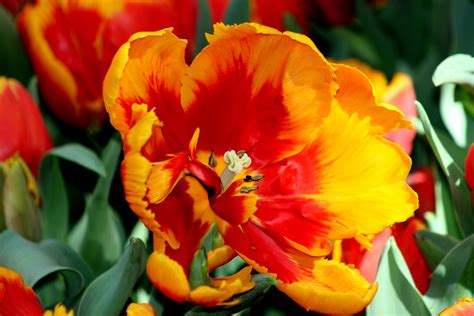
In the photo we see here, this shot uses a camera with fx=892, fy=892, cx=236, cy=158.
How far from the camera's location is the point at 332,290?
518 mm

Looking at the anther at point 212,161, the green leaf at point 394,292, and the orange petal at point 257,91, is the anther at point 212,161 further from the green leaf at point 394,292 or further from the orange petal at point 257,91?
the green leaf at point 394,292

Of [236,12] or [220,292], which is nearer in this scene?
[220,292]

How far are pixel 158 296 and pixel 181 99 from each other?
0.14m

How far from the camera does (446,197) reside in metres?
0.70

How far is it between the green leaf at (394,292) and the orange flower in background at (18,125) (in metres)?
0.29

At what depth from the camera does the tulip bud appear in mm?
641

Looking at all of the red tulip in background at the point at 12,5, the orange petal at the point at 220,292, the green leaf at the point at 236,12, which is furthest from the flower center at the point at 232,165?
the red tulip in background at the point at 12,5

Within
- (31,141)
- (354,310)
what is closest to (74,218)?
(31,141)

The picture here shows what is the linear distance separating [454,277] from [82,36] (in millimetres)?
343

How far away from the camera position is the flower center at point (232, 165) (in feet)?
1.92

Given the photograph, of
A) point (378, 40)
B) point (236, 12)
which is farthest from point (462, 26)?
point (236, 12)

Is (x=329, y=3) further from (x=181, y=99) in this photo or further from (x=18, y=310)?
(x=18, y=310)

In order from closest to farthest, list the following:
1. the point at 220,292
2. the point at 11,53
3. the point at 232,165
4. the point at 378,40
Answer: the point at 220,292 → the point at 232,165 → the point at 11,53 → the point at 378,40

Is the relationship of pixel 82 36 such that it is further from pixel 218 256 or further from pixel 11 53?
pixel 218 256
